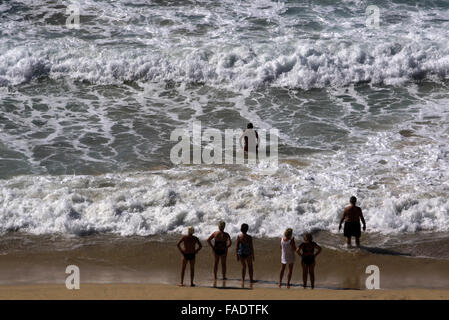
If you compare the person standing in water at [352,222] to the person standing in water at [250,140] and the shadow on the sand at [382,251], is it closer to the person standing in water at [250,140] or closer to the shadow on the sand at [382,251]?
the shadow on the sand at [382,251]

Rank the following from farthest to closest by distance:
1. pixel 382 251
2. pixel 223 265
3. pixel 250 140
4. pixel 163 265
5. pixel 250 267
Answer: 1. pixel 250 140
2. pixel 382 251
3. pixel 163 265
4. pixel 223 265
5. pixel 250 267

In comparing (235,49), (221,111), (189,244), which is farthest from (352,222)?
(235,49)

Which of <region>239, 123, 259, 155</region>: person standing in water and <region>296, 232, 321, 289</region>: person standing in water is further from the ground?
<region>239, 123, 259, 155</region>: person standing in water

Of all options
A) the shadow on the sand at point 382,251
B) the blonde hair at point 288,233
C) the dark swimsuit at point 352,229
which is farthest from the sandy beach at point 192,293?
the dark swimsuit at point 352,229

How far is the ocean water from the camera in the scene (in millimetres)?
13219

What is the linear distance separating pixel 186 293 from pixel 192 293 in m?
0.10

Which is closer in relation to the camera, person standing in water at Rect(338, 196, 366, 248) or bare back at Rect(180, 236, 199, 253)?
bare back at Rect(180, 236, 199, 253)

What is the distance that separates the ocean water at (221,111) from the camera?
43.4ft

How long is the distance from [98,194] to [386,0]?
16.7 metres

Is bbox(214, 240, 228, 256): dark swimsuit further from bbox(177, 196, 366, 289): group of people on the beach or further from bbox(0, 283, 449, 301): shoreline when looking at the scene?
bbox(0, 283, 449, 301): shoreline

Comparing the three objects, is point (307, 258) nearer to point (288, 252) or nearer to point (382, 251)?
point (288, 252)

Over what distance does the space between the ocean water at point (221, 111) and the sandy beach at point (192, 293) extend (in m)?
2.24

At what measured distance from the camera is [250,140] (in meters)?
15.9

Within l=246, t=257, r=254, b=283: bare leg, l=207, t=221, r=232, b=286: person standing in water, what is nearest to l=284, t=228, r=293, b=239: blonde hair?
l=246, t=257, r=254, b=283: bare leg
